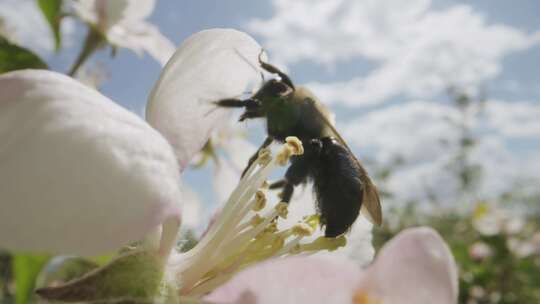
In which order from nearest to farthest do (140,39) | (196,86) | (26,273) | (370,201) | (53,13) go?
(196,86) < (370,201) < (26,273) < (53,13) < (140,39)

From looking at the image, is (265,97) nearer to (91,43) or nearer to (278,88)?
(278,88)

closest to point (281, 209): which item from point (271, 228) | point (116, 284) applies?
point (271, 228)

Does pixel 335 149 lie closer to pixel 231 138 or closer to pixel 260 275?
pixel 260 275

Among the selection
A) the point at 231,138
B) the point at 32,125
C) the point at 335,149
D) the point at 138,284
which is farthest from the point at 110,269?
the point at 231,138

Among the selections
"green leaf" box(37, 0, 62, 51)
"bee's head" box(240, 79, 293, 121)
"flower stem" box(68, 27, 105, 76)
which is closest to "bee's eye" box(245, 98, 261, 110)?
"bee's head" box(240, 79, 293, 121)

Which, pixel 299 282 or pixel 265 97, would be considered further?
pixel 265 97

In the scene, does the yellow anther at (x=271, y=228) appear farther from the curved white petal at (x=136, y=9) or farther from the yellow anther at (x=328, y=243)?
the curved white petal at (x=136, y=9)

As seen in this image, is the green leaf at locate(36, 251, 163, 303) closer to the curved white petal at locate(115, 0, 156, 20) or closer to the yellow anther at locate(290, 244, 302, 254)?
the yellow anther at locate(290, 244, 302, 254)
